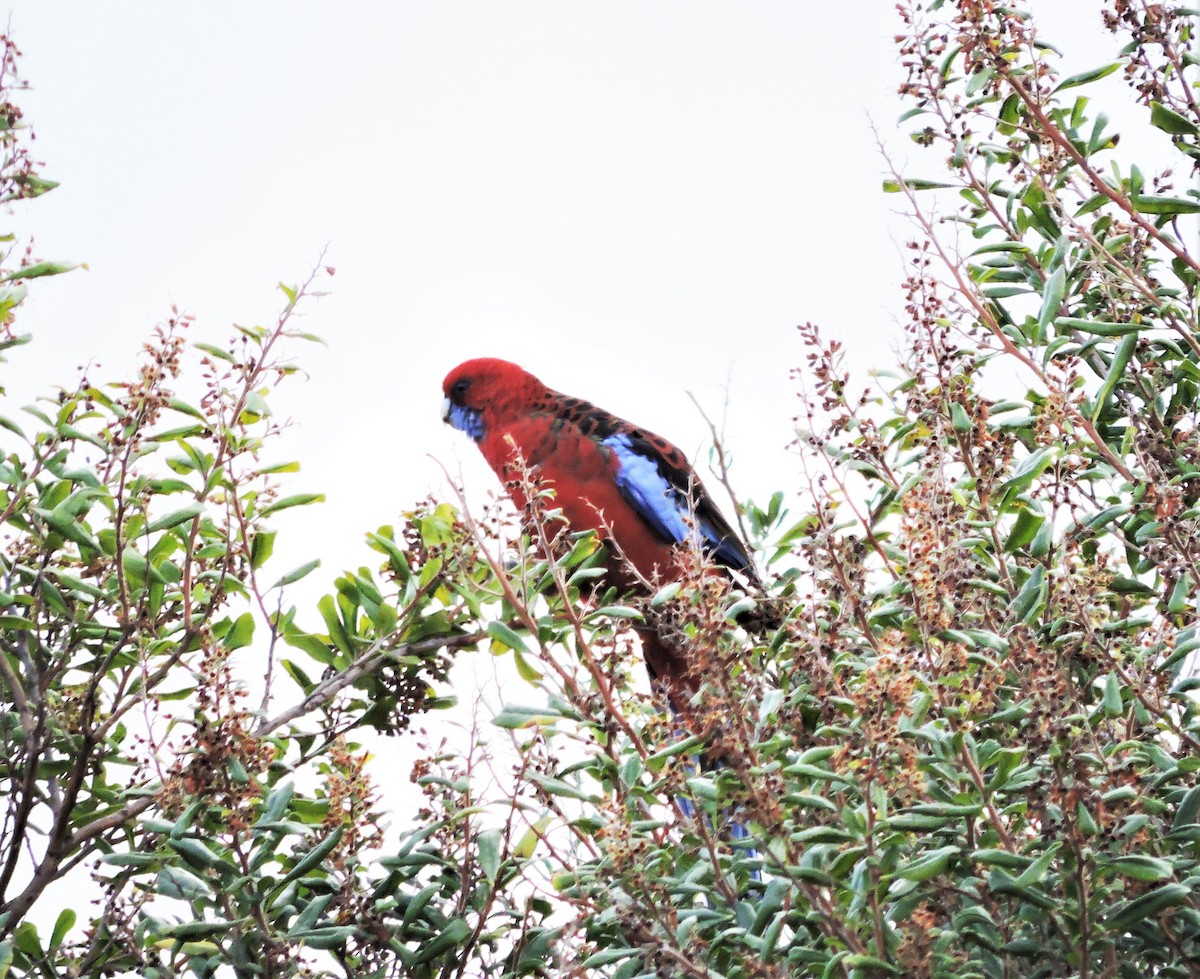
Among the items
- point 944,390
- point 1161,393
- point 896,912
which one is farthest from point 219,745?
point 1161,393

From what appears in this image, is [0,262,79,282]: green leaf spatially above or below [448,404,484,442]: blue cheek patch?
below

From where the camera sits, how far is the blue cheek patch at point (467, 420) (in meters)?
3.64

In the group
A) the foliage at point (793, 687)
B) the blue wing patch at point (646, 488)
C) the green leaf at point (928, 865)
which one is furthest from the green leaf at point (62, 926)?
the blue wing patch at point (646, 488)

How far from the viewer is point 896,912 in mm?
1437

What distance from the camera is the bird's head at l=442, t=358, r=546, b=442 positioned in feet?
11.7

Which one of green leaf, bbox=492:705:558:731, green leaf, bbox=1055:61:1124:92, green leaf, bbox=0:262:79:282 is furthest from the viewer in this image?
green leaf, bbox=0:262:79:282

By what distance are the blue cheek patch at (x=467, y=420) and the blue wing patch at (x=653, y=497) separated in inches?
18.2

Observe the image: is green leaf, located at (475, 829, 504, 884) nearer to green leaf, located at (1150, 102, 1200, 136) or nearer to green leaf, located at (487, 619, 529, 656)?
green leaf, located at (487, 619, 529, 656)

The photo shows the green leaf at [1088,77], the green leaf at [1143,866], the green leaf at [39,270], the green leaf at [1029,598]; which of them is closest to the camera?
the green leaf at [1143,866]

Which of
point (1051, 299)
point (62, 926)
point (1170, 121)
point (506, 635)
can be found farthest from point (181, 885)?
point (1170, 121)

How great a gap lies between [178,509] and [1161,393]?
129 centimetres

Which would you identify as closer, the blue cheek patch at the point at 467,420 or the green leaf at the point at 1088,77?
the green leaf at the point at 1088,77

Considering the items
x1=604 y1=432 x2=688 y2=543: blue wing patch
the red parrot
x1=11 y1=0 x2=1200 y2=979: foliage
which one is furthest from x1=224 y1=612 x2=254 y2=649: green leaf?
x1=604 y1=432 x2=688 y2=543: blue wing patch

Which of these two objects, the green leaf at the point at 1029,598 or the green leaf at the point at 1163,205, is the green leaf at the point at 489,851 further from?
the green leaf at the point at 1163,205
